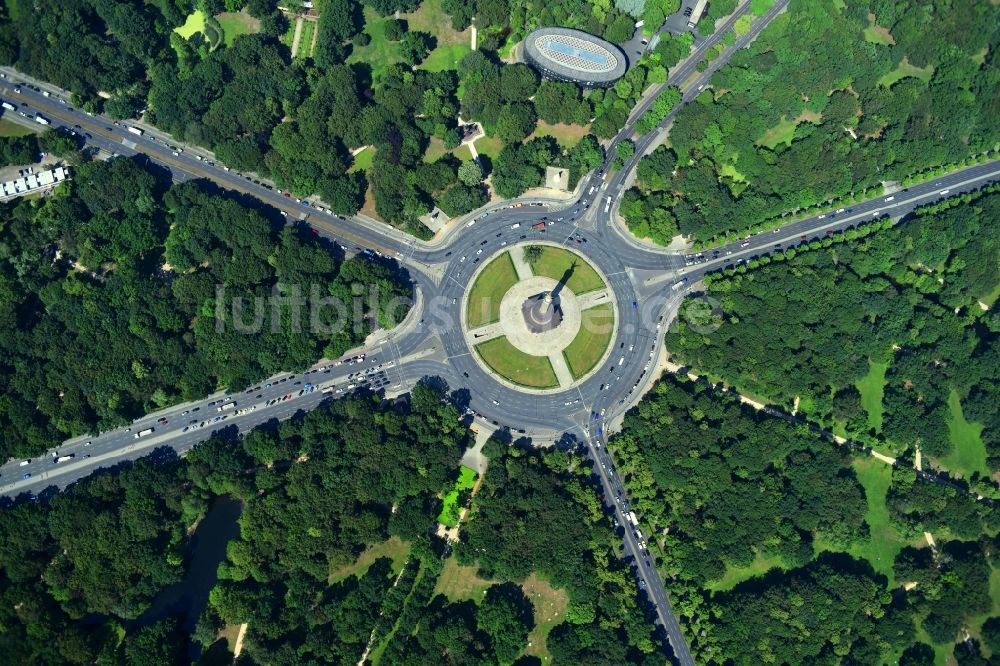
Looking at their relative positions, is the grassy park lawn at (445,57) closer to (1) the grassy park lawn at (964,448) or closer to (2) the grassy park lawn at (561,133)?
(2) the grassy park lawn at (561,133)

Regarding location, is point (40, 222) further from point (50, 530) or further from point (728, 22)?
point (728, 22)

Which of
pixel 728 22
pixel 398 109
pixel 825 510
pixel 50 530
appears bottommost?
pixel 50 530

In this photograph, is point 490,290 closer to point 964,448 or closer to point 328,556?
point 328,556

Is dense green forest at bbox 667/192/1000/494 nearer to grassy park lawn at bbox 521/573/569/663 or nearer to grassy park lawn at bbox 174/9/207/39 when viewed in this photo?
grassy park lawn at bbox 521/573/569/663

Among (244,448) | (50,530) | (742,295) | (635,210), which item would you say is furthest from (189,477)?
Answer: (742,295)

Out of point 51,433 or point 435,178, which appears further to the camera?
point 435,178

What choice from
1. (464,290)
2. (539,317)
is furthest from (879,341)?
(464,290)
